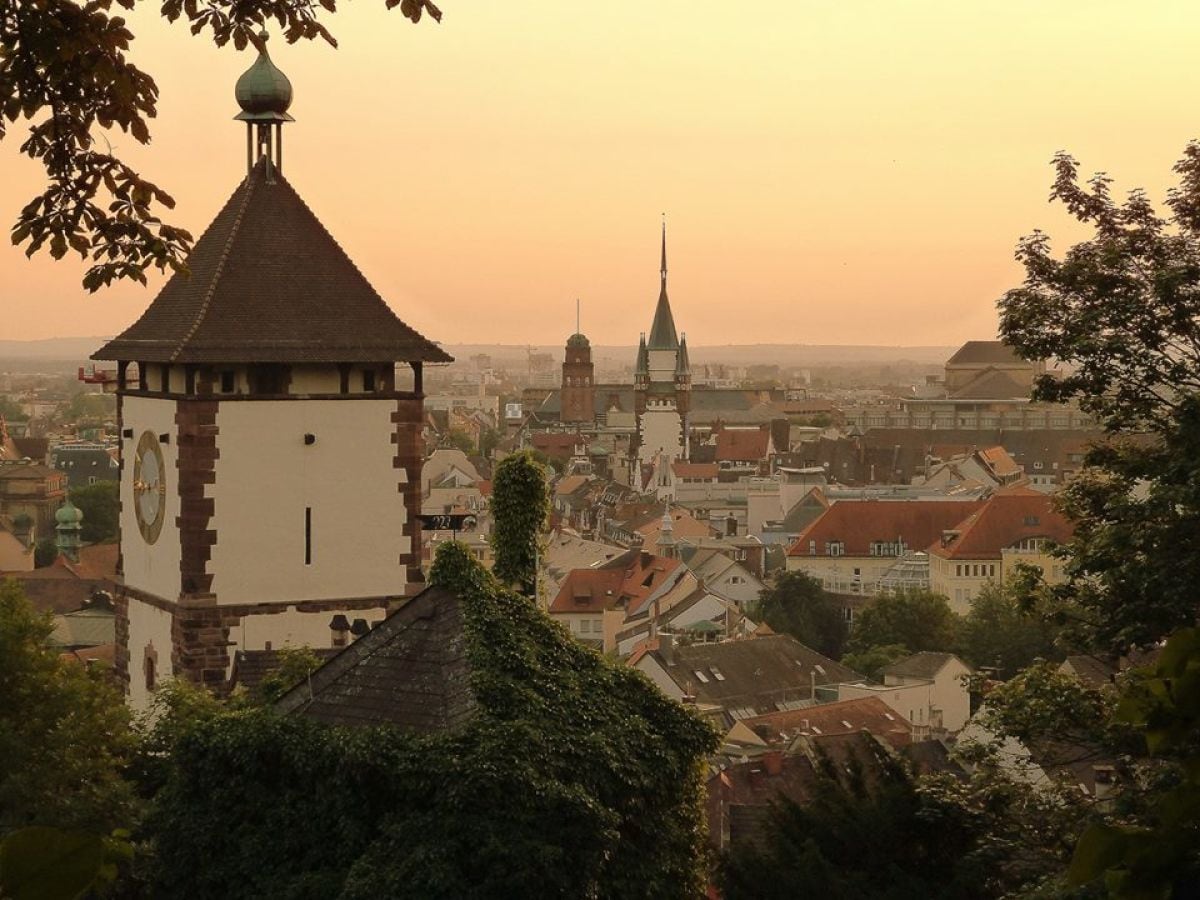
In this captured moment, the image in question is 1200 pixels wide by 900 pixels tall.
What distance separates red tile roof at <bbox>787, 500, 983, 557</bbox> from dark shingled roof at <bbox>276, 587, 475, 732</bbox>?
288ft

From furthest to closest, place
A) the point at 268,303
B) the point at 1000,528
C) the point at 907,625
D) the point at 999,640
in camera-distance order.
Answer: the point at 1000,528 < the point at 907,625 < the point at 999,640 < the point at 268,303

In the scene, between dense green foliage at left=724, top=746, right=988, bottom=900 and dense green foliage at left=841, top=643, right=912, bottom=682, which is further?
dense green foliage at left=841, top=643, right=912, bottom=682

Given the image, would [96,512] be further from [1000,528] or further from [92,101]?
[92,101]

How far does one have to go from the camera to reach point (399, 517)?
22531 mm

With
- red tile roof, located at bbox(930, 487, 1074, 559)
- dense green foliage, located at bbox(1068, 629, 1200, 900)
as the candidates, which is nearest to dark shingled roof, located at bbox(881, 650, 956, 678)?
red tile roof, located at bbox(930, 487, 1074, 559)

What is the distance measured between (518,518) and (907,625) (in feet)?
194

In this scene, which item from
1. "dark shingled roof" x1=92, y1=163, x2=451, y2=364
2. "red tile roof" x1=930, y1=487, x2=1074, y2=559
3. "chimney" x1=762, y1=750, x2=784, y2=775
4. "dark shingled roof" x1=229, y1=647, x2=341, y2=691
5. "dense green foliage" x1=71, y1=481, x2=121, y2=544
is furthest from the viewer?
"dense green foliage" x1=71, y1=481, x2=121, y2=544

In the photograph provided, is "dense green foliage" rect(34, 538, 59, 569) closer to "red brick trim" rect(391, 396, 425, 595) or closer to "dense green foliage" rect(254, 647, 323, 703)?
"red brick trim" rect(391, 396, 425, 595)

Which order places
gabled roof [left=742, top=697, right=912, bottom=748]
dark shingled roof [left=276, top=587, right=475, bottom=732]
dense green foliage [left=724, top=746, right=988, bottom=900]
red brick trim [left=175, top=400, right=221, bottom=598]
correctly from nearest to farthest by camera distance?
dense green foliage [left=724, top=746, right=988, bottom=900]
dark shingled roof [left=276, top=587, right=475, bottom=732]
red brick trim [left=175, top=400, right=221, bottom=598]
gabled roof [left=742, top=697, right=912, bottom=748]

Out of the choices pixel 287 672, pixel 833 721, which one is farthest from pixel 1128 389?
pixel 833 721

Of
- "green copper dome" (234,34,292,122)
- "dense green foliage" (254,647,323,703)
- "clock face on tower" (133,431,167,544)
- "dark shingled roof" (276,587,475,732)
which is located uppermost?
"green copper dome" (234,34,292,122)

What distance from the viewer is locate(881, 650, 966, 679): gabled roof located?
58625 millimetres

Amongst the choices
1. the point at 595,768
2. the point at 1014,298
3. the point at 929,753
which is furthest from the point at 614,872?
the point at 929,753

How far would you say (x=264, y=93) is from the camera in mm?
22328
